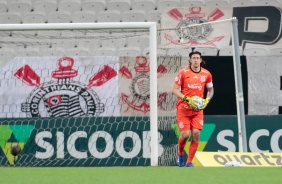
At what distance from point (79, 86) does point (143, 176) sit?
4231 mm

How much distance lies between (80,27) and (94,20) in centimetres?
396

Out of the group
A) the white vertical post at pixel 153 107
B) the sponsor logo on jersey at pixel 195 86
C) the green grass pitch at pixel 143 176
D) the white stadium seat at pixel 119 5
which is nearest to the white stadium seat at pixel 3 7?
the white stadium seat at pixel 119 5

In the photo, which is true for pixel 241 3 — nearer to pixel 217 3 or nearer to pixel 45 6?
pixel 217 3

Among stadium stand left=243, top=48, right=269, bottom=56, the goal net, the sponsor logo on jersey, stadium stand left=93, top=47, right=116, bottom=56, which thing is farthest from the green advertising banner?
stadium stand left=243, top=48, right=269, bottom=56

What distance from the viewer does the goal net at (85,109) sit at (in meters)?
11.5

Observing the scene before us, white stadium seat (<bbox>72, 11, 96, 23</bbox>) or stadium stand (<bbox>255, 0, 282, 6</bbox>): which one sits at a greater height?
stadium stand (<bbox>255, 0, 282, 6</bbox>)

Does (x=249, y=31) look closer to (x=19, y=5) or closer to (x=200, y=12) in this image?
(x=200, y=12)

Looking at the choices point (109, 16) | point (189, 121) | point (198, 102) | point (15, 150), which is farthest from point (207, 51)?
point (15, 150)

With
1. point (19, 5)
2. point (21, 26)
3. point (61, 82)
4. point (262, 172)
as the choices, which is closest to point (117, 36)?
point (61, 82)

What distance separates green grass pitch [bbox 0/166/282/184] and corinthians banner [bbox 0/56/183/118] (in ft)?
10.3

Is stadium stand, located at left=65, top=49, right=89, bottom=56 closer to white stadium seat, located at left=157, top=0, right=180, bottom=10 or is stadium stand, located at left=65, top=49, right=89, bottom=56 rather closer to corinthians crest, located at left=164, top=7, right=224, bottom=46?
corinthians crest, located at left=164, top=7, right=224, bottom=46

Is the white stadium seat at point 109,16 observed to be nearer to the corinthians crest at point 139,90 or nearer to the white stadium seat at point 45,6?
the white stadium seat at point 45,6

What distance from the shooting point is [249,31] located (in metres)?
13.7

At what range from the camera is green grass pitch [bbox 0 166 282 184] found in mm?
6984
